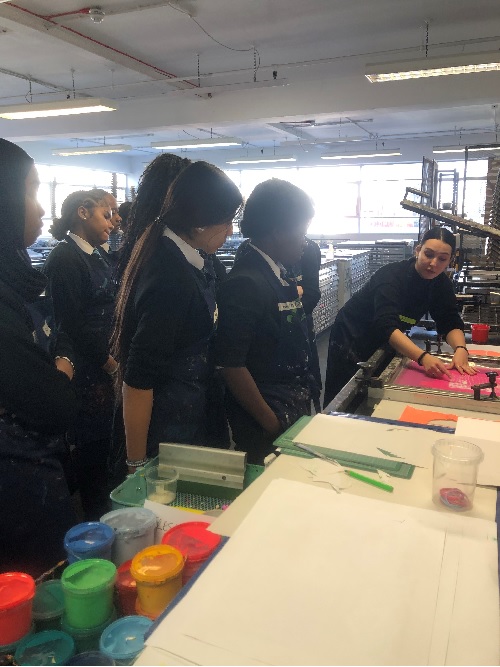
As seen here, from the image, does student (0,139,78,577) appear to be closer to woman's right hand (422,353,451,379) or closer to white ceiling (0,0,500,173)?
woman's right hand (422,353,451,379)

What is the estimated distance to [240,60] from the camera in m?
6.55

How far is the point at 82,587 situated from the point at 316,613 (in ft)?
0.99

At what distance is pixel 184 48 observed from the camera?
600cm

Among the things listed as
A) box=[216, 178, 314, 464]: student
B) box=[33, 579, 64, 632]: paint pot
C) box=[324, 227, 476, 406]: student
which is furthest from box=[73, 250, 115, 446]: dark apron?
box=[33, 579, 64, 632]: paint pot

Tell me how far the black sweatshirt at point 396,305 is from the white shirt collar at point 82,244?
4.17ft

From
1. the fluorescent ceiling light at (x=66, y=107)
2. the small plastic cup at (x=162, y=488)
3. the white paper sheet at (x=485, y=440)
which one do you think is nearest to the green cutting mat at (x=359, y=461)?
the white paper sheet at (x=485, y=440)

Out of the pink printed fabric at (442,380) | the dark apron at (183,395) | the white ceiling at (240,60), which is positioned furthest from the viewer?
the white ceiling at (240,60)

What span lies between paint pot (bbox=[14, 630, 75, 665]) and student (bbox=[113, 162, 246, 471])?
2.18 ft

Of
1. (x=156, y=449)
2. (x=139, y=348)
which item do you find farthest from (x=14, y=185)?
(x=156, y=449)

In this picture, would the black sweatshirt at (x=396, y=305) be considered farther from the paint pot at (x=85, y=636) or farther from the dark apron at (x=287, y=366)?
the paint pot at (x=85, y=636)

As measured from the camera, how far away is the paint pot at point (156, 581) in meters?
0.71

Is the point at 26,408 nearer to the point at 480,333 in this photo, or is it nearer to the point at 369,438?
the point at 369,438

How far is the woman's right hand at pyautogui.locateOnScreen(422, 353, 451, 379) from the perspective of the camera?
6.22 ft

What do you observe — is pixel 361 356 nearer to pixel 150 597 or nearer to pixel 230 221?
pixel 230 221
